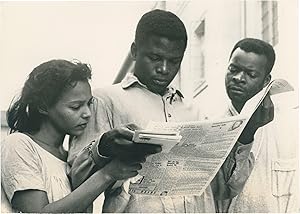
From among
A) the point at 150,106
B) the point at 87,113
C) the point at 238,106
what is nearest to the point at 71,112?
the point at 87,113

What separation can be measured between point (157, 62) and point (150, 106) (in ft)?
0.25

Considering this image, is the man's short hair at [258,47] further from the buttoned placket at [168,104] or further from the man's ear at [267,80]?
the buttoned placket at [168,104]

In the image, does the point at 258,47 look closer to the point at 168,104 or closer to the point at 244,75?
the point at 244,75

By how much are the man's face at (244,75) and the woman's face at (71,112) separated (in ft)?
0.85

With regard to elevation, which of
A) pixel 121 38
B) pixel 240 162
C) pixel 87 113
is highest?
pixel 121 38

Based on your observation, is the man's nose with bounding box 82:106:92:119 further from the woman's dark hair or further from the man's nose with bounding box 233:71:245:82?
the man's nose with bounding box 233:71:245:82

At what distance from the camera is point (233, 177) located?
966mm

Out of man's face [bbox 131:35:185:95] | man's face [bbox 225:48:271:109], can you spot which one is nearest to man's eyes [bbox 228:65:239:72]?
man's face [bbox 225:48:271:109]

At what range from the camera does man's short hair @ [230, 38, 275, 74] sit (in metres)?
0.99

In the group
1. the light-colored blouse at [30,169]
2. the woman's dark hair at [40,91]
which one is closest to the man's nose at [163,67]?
the woman's dark hair at [40,91]

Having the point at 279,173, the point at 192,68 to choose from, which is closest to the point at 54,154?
the point at 192,68

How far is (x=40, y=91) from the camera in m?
0.90

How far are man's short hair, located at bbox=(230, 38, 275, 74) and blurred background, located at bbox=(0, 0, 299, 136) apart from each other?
0.01 metres

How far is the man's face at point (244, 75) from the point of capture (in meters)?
0.98
